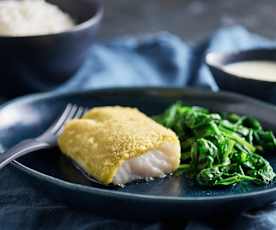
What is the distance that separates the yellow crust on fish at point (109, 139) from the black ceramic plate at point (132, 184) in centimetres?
5

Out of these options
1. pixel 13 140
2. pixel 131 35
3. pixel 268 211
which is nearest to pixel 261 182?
pixel 268 211

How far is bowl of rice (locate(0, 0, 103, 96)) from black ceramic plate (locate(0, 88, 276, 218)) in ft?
0.76

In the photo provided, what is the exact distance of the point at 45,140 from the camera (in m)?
2.03

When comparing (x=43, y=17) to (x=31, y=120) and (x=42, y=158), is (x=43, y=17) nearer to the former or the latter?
(x=31, y=120)

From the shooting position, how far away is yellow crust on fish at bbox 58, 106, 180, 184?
180cm

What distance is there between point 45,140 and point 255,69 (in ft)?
3.04

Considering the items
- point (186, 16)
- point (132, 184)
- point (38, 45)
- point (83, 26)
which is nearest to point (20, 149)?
point (132, 184)

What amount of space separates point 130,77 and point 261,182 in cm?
112

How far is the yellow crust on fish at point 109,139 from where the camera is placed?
1.80 m

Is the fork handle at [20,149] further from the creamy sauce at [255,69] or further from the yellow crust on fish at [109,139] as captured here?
the creamy sauce at [255,69]

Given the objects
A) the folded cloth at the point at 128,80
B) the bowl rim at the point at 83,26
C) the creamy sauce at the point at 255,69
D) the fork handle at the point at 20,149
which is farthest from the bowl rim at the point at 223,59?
the fork handle at the point at 20,149

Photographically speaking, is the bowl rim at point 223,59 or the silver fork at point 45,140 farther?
the bowl rim at point 223,59

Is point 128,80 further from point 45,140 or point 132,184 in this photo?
point 132,184

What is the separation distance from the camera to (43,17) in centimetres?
259
